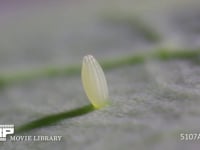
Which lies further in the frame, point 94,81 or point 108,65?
point 108,65

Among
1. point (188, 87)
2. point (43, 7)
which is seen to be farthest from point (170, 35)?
point (43, 7)

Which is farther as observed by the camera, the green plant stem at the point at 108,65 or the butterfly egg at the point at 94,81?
the green plant stem at the point at 108,65

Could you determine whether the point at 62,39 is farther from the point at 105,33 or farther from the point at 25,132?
the point at 25,132

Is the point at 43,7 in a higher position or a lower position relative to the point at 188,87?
higher

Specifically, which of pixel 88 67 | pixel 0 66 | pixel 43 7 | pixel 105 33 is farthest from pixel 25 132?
pixel 43 7

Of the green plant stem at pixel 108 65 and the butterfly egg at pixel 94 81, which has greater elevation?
the green plant stem at pixel 108 65

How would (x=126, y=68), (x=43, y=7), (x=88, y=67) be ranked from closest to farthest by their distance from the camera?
1. (x=88, y=67)
2. (x=126, y=68)
3. (x=43, y=7)

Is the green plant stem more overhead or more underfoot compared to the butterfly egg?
more overhead

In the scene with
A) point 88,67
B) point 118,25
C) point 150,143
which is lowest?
point 150,143

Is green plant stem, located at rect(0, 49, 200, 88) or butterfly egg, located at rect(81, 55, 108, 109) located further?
green plant stem, located at rect(0, 49, 200, 88)

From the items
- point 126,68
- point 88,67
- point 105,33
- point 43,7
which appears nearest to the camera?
point 88,67

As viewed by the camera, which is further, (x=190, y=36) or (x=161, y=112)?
(x=190, y=36)
